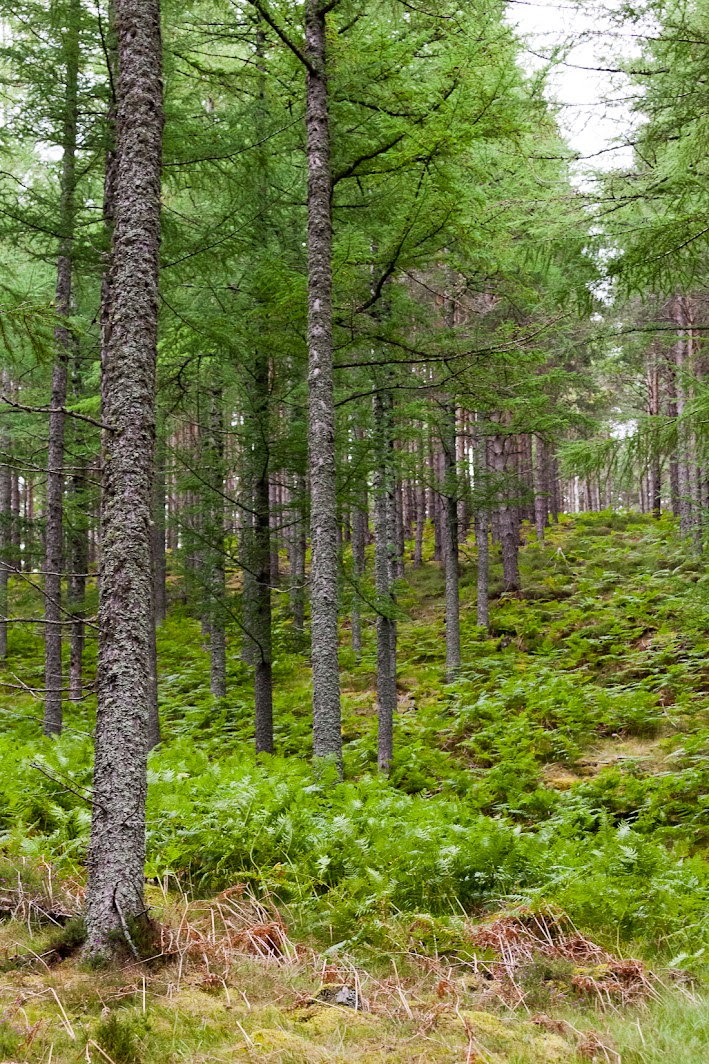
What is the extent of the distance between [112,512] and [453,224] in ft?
19.2

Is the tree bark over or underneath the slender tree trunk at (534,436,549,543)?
underneath

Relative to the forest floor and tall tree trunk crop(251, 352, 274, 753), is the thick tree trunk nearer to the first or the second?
the forest floor

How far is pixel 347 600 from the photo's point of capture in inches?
392

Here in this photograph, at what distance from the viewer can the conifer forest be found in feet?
12.4

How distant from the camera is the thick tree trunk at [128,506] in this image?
394 cm

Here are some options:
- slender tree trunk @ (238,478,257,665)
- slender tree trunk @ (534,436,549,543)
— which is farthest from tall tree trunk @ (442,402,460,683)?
slender tree trunk @ (534,436,549,543)

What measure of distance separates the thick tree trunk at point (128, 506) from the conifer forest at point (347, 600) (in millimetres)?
21

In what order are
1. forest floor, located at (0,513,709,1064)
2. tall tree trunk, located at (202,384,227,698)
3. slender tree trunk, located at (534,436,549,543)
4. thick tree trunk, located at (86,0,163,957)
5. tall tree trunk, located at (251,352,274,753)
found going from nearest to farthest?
1. forest floor, located at (0,513,709,1064)
2. thick tree trunk, located at (86,0,163,957)
3. tall tree trunk, located at (202,384,227,698)
4. tall tree trunk, located at (251,352,274,753)
5. slender tree trunk, located at (534,436,549,543)

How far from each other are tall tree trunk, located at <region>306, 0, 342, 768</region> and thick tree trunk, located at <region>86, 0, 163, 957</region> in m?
3.30

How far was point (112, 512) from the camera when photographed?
425cm

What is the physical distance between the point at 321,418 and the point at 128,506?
3.90 metres

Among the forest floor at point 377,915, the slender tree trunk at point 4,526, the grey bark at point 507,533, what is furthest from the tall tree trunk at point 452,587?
the slender tree trunk at point 4,526

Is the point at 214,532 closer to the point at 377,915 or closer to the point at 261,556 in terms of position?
the point at 261,556

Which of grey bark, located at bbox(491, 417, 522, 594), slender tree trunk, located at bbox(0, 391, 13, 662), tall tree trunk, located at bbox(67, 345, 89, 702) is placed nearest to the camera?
tall tree trunk, located at bbox(67, 345, 89, 702)
